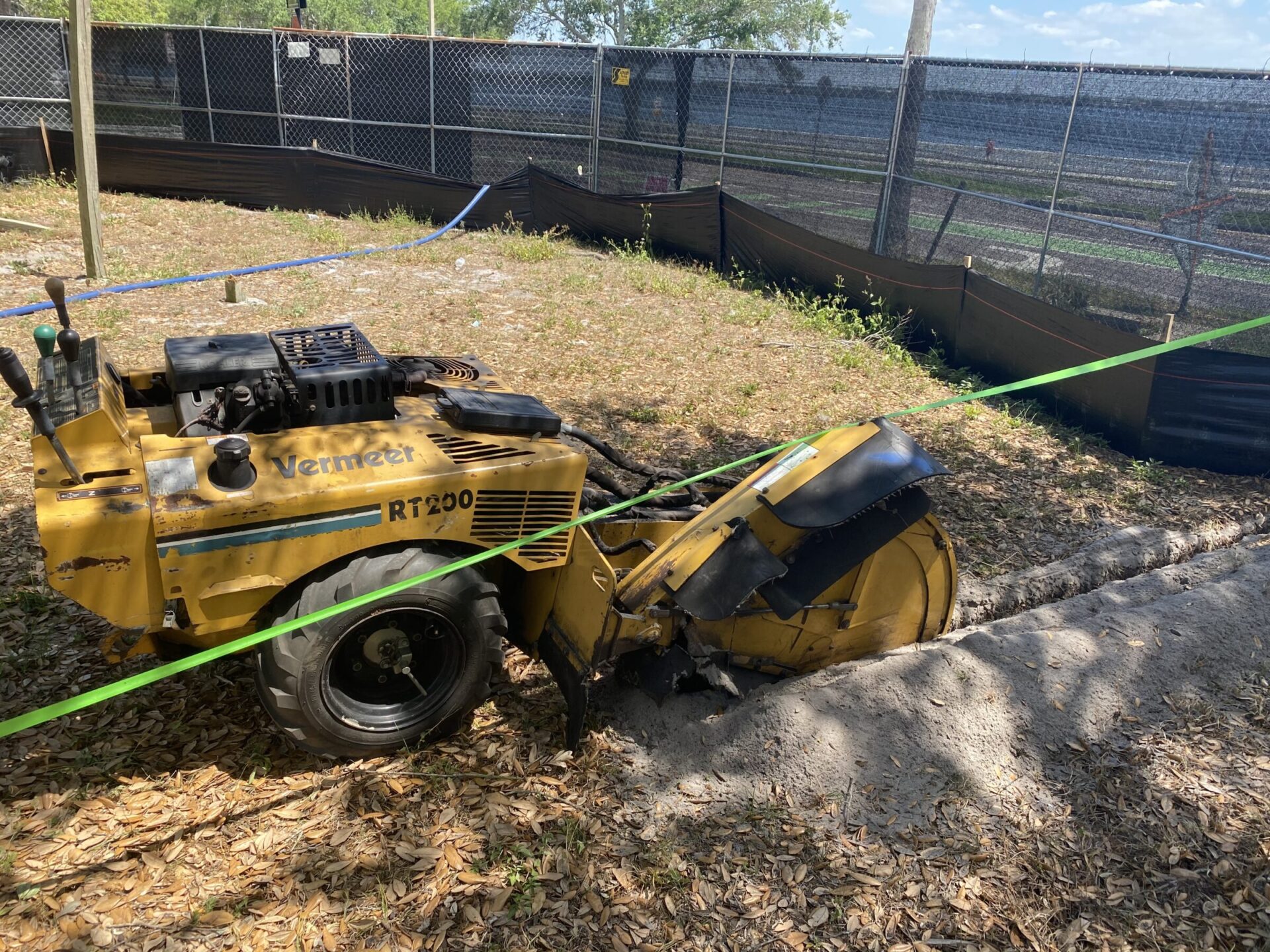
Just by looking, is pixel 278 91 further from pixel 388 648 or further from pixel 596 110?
pixel 388 648

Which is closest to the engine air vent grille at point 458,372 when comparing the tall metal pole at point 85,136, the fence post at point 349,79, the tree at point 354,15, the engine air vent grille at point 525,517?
the engine air vent grille at point 525,517

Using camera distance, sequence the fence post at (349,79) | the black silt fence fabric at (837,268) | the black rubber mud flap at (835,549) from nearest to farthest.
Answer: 1. the black rubber mud flap at (835,549)
2. the black silt fence fabric at (837,268)
3. the fence post at (349,79)

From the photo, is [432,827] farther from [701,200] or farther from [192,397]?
[701,200]

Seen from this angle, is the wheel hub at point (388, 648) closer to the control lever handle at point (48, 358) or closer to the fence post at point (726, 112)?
the control lever handle at point (48, 358)

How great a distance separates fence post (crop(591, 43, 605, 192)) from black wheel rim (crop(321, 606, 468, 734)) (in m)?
11.8

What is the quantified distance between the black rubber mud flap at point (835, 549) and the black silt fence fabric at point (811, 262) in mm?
4285

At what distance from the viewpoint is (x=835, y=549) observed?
3.74 meters

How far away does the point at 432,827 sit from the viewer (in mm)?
3293

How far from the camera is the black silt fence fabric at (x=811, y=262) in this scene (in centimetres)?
689

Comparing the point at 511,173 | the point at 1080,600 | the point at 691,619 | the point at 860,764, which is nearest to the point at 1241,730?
the point at 1080,600

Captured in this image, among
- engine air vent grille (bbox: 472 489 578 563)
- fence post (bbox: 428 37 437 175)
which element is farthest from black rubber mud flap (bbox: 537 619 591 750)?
fence post (bbox: 428 37 437 175)

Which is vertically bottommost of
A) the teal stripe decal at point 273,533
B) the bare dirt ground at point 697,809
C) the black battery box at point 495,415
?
the bare dirt ground at point 697,809

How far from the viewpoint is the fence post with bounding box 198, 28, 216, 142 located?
1559 centimetres

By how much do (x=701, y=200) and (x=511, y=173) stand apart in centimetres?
387
